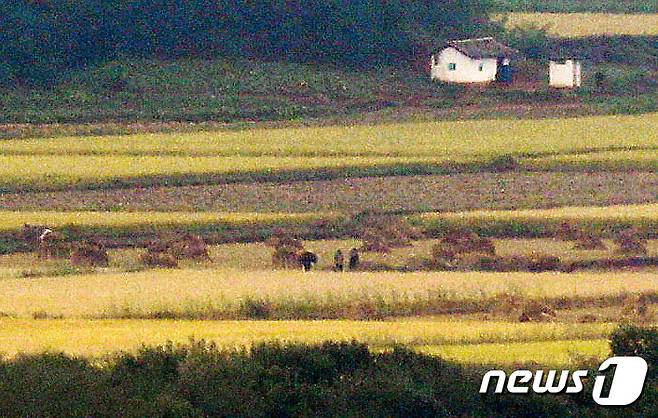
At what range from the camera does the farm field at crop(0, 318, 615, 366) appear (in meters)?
14.5

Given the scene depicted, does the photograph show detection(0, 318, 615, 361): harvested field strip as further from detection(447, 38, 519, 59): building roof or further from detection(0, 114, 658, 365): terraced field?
detection(447, 38, 519, 59): building roof

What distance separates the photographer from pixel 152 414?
36.7 feet

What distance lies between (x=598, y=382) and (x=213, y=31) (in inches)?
988

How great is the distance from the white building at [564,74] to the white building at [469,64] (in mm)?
831

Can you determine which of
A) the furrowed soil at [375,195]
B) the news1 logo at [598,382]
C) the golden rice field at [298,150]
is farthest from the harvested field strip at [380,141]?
the news1 logo at [598,382]

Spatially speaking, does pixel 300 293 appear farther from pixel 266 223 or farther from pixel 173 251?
pixel 266 223

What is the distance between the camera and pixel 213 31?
36406 mm

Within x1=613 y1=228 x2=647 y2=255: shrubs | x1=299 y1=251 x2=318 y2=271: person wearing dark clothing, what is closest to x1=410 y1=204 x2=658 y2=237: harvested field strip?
x1=613 y1=228 x2=647 y2=255: shrubs

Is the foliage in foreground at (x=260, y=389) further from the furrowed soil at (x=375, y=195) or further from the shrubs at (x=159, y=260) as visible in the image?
the furrowed soil at (x=375, y=195)

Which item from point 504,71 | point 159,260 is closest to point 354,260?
point 159,260

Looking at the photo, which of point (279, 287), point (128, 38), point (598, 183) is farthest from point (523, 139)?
point (279, 287)

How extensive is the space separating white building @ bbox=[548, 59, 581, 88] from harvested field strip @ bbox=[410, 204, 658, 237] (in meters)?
13.4

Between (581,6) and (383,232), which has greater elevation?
(581,6)

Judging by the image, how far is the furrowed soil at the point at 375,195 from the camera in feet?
77.0
